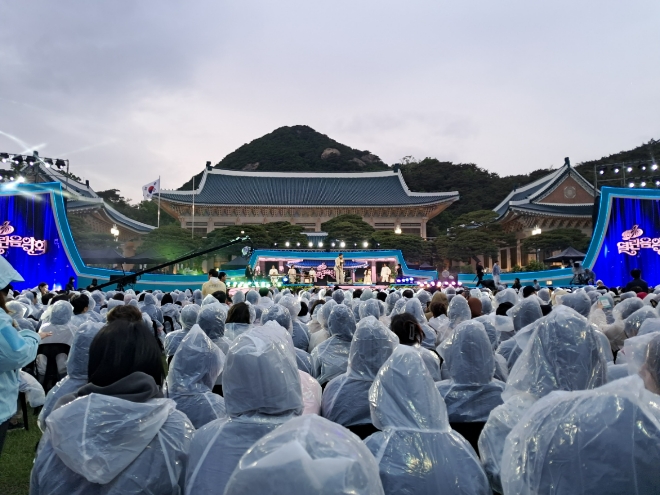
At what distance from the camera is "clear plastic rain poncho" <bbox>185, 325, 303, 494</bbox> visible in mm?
1956

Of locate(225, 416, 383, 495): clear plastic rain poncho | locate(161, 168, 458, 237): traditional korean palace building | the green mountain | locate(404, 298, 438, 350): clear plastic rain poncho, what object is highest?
A: the green mountain

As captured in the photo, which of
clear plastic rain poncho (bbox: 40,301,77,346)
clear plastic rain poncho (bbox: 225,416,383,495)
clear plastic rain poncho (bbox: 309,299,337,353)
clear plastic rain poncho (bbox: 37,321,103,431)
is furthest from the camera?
clear plastic rain poncho (bbox: 309,299,337,353)

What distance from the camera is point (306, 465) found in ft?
3.66

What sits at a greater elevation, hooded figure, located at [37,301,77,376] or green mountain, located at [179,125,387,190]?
green mountain, located at [179,125,387,190]

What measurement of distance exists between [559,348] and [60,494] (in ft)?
6.65

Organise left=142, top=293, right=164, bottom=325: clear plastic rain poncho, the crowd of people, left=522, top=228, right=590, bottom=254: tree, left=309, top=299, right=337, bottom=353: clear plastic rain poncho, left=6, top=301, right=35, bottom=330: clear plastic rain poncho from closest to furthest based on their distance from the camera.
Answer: the crowd of people < left=6, top=301, right=35, bottom=330: clear plastic rain poncho < left=309, top=299, right=337, bottom=353: clear plastic rain poncho < left=142, top=293, right=164, bottom=325: clear plastic rain poncho < left=522, top=228, right=590, bottom=254: tree

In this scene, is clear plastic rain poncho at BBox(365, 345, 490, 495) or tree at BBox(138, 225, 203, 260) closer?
clear plastic rain poncho at BBox(365, 345, 490, 495)

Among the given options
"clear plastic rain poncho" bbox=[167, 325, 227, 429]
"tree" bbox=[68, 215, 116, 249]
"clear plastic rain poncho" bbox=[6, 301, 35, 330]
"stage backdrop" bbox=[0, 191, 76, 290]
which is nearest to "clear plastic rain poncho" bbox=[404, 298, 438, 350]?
"clear plastic rain poncho" bbox=[167, 325, 227, 429]

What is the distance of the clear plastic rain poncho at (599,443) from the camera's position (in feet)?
4.32

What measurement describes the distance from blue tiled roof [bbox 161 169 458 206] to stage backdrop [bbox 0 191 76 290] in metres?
16.3

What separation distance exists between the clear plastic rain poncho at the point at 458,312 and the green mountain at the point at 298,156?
5736cm

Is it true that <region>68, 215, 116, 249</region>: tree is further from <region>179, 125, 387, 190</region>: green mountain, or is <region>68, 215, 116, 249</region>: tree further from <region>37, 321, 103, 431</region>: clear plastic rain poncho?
<region>179, 125, 387, 190</region>: green mountain

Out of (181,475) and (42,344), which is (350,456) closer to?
(181,475)

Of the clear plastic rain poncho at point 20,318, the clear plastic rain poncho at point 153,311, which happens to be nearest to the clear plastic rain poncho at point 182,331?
the clear plastic rain poncho at point 20,318
